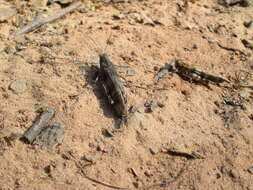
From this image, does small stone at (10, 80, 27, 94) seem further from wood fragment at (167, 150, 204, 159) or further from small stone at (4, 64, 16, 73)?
wood fragment at (167, 150, 204, 159)

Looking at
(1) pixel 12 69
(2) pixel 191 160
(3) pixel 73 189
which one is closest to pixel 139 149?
(2) pixel 191 160

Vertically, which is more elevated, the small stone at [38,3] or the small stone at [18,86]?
the small stone at [38,3]

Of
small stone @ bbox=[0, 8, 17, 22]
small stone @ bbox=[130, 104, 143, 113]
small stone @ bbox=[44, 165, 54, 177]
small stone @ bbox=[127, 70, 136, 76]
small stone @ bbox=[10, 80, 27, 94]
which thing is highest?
small stone @ bbox=[0, 8, 17, 22]

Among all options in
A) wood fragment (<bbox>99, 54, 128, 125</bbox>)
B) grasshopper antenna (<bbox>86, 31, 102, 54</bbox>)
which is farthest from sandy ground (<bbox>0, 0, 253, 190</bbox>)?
wood fragment (<bbox>99, 54, 128, 125</bbox>)

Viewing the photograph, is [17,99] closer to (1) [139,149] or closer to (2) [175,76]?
(1) [139,149]

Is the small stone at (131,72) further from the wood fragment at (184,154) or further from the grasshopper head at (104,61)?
the wood fragment at (184,154)

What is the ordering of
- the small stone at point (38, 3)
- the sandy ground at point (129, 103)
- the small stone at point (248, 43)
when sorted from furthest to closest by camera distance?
the small stone at point (38, 3), the small stone at point (248, 43), the sandy ground at point (129, 103)

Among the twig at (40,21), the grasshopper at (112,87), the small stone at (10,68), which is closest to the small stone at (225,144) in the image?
the grasshopper at (112,87)
